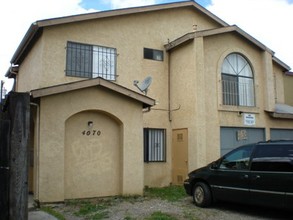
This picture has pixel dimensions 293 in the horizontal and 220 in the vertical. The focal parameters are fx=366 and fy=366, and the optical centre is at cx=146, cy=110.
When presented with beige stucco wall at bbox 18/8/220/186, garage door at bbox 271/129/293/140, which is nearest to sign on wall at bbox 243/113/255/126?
garage door at bbox 271/129/293/140

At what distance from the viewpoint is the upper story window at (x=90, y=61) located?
44.8 feet

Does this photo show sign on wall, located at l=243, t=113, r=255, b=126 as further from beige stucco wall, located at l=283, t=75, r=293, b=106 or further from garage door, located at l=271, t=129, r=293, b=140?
beige stucco wall, located at l=283, t=75, r=293, b=106

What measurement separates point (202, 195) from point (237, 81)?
6841mm

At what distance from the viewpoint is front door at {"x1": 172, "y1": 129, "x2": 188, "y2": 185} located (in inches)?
566

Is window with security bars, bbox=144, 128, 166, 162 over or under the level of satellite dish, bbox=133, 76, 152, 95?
under

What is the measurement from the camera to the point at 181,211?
962cm

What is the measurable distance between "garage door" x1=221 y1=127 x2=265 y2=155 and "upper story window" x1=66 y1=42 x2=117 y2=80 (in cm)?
508

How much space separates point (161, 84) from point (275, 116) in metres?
5.28

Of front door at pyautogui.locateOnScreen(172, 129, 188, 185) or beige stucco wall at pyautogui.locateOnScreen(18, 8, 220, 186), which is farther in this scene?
front door at pyautogui.locateOnScreen(172, 129, 188, 185)

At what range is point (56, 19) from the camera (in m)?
13.0

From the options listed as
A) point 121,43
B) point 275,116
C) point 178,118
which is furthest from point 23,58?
point 275,116

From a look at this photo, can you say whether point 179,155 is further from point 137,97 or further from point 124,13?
point 124,13

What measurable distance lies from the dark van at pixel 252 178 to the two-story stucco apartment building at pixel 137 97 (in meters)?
2.64

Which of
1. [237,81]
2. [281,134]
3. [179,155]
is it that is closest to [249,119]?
[237,81]
